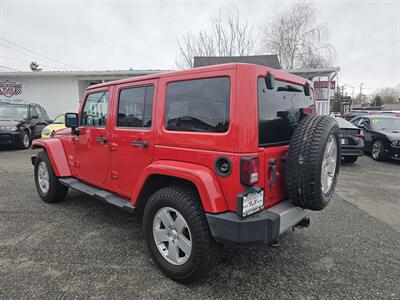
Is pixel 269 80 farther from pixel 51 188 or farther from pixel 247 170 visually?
pixel 51 188

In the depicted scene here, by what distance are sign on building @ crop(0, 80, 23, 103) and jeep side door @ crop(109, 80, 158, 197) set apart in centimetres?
1675

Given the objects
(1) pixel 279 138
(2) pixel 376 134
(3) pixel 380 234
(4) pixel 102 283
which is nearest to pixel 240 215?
(1) pixel 279 138

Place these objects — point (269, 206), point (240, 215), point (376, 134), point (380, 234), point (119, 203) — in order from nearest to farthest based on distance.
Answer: point (240, 215)
point (269, 206)
point (119, 203)
point (380, 234)
point (376, 134)

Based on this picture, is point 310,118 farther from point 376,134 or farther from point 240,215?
point 376,134

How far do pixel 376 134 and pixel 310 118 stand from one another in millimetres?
8233

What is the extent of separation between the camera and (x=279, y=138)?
245cm

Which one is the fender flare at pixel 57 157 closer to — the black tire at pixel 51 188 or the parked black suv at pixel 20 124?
the black tire at pixel 51 188

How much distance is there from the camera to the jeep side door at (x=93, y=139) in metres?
3.40

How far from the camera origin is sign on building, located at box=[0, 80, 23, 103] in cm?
1627

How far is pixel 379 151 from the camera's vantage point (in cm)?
876

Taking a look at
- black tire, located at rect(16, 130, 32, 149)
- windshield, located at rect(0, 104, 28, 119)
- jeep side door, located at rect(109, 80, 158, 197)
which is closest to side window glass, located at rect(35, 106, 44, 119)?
windshield, located at rect(0, 104, 28, 119)

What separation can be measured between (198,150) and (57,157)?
290 centimetres

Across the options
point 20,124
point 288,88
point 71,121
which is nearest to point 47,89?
point 20,124

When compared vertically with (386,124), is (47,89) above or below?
above
